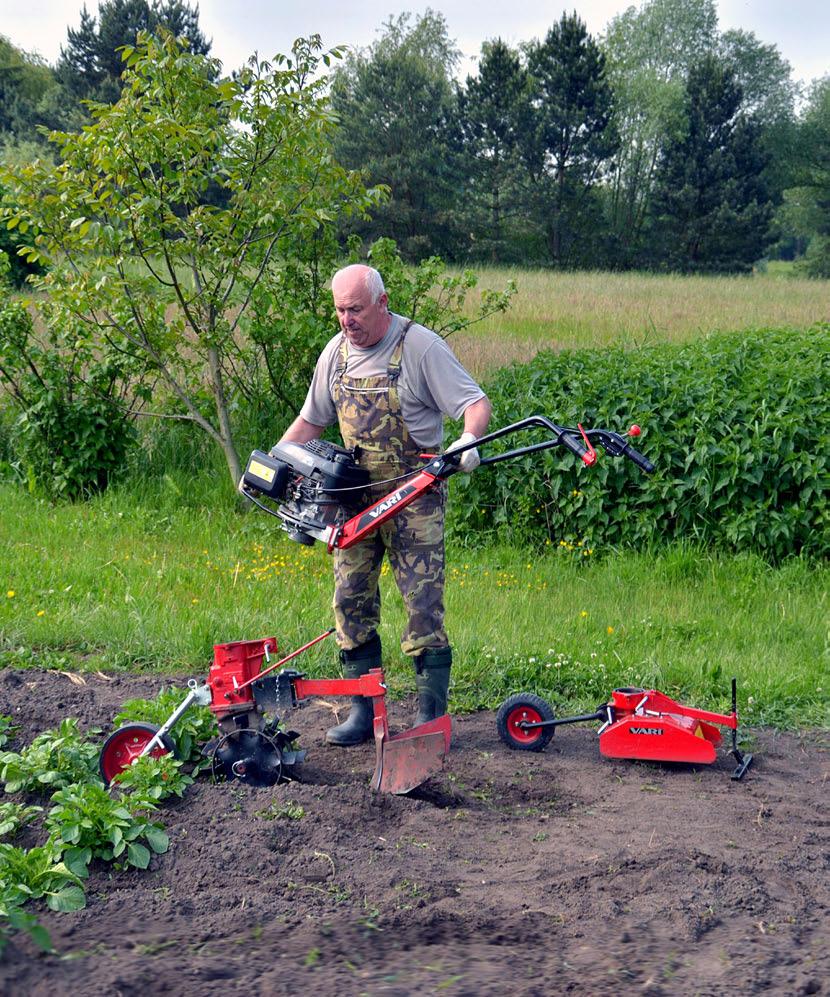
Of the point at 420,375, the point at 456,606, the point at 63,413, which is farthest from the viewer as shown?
the point at 63,413

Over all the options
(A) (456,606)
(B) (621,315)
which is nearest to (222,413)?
(A) (456,606)

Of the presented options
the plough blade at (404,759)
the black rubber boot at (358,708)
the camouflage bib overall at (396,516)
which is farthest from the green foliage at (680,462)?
the plough blade at (404,759)

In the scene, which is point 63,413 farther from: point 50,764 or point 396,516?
point 50,764

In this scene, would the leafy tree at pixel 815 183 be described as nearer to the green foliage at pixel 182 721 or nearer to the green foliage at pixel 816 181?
the green foliage at pixel 816 181

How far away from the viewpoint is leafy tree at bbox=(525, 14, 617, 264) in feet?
135

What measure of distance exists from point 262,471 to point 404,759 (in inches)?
52.3

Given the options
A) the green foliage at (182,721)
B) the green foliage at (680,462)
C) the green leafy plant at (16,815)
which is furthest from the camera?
the green foliage at (680,462)

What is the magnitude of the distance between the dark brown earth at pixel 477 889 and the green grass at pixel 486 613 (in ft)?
2.85

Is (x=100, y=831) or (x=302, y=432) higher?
(x=302, y=432)

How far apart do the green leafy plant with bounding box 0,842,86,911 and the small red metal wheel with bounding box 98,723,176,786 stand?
924 millimetres

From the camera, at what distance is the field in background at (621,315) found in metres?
14.4

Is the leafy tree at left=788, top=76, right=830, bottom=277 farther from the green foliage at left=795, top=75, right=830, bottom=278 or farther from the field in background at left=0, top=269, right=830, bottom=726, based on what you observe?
the field in background at left=0, top=269, right=830, bottom=726

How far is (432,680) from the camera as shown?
16.9 feet

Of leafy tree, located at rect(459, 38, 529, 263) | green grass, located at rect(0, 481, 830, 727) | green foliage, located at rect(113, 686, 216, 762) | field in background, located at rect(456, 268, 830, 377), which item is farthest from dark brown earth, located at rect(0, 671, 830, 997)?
leafy tree, located at rect(459, 38, 529, 263)
